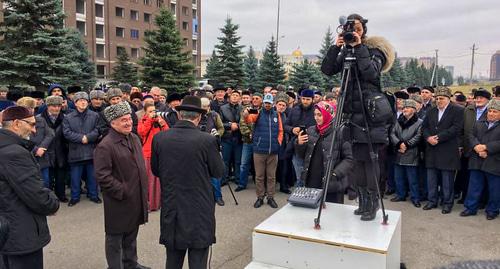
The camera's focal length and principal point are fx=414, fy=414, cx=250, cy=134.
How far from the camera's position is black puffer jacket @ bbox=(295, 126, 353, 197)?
5289 mm

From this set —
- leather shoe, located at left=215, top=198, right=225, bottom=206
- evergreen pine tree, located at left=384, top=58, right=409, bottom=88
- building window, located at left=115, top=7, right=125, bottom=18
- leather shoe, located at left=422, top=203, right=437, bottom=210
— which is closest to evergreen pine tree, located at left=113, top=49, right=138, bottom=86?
building window, located at left=115, top=7, right=125, bottom=18

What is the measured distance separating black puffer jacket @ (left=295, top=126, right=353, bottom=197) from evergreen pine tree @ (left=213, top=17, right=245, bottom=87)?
2420 centimetres

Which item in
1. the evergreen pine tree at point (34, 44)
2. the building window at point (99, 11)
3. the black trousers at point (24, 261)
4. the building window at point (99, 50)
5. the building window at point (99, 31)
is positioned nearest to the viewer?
the black trousers at point (24, 261)

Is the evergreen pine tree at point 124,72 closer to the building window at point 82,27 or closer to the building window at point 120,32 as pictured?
the building window at point 82,27

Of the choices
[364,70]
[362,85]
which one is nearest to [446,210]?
[362,85]

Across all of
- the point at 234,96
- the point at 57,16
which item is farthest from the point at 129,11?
the point at 234,96

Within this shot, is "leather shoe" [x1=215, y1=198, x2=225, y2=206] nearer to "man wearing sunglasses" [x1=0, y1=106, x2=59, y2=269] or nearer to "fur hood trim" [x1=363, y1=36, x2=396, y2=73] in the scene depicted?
"man wearing sunglasses" [x1=0, y1=106, x2=59, y2=269]

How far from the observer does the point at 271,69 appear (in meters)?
31.9

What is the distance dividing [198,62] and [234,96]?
54689mm

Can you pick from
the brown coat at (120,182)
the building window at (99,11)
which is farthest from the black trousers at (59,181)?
the building window at (99,11)

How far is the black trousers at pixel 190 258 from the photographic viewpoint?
387 centimetres

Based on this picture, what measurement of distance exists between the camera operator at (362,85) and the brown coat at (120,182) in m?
2.28

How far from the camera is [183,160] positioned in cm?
374

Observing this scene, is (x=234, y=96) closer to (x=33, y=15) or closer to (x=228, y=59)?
(x=33, y=15)
